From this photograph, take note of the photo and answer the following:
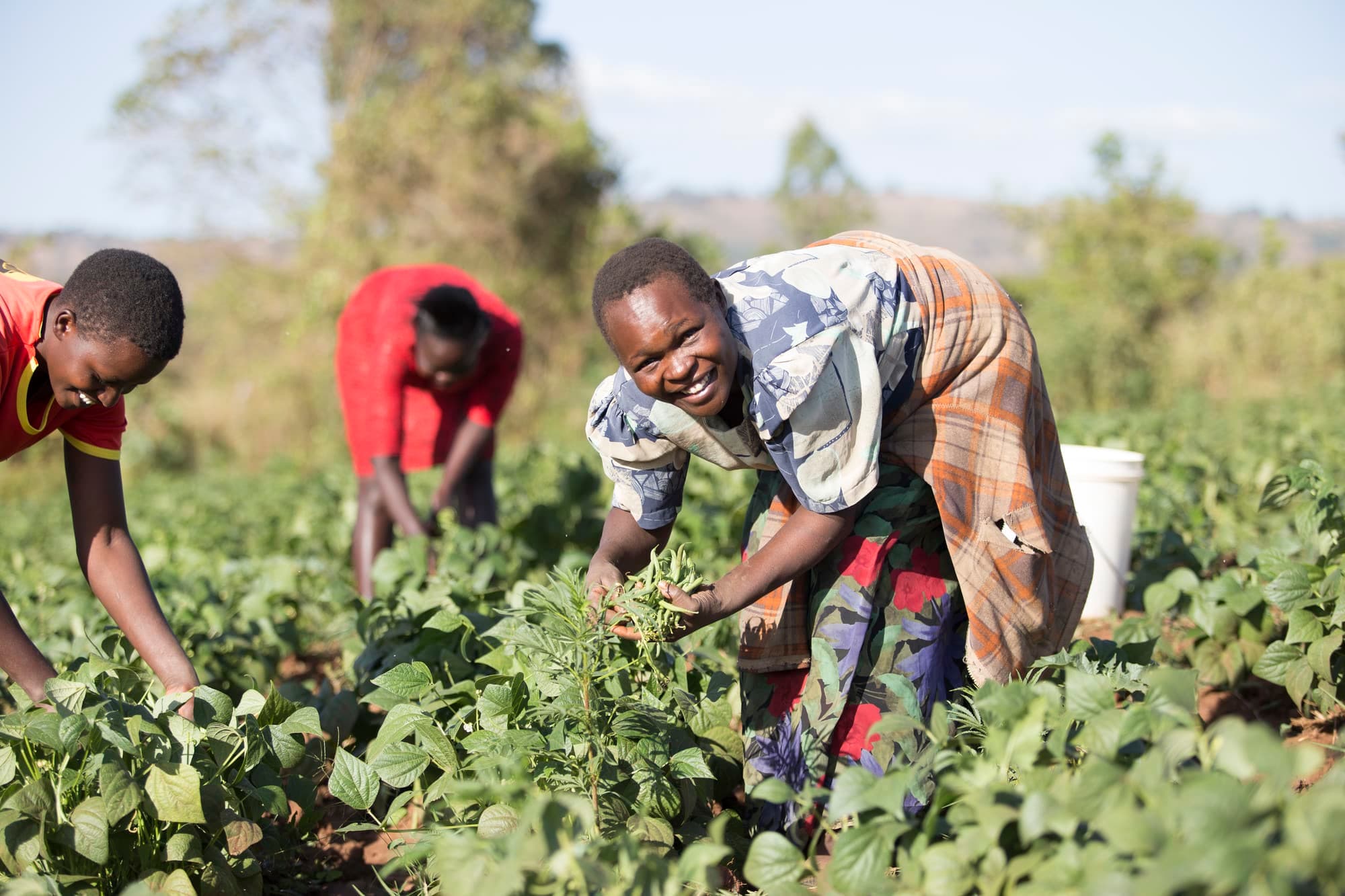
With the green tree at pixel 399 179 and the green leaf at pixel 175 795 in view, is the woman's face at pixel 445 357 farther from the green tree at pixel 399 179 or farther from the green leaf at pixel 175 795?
Result: the green tree at pixel 399 179

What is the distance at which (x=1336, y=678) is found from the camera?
250 centimetres

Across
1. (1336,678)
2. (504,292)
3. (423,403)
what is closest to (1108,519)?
(1336,678)

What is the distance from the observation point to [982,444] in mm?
2084

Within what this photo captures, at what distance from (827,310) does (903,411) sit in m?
0.34

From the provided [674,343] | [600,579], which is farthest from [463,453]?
[674,343]

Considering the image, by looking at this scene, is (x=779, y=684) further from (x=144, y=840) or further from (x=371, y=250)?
(x=371, y=250)

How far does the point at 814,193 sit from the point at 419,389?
49978 mm

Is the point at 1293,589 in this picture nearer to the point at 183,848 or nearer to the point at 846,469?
the point at 846,469

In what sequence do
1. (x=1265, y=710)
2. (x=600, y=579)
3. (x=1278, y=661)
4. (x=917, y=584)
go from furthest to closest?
1. (x=1265, y=710)
2. (x=1278, y=661)
3. (x=917, y=584)
4. (x=600, y=579)

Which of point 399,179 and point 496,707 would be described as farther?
point 399,179

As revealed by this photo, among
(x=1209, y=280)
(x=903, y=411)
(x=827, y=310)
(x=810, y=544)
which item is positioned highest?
(x=827, y=310)

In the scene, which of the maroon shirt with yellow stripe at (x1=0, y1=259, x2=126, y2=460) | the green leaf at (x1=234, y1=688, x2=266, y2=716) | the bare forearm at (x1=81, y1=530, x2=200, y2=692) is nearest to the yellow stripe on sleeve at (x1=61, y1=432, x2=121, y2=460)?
the maroon shirt with yellow stripe at (x1=0, y1=259, x2=126, y2=460)

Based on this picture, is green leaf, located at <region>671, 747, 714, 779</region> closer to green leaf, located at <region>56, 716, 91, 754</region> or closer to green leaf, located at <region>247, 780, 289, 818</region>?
green leaf, located at <region>247, 780, 289, 818</region>

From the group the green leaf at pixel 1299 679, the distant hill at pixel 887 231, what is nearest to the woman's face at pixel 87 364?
the green leaf at pixel 1299 679
